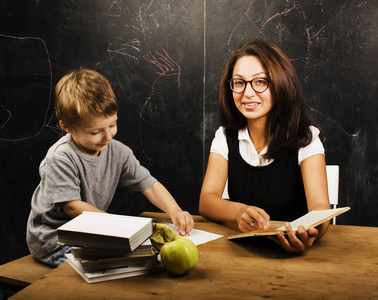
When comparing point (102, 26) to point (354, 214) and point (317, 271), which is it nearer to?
point (354, 214)

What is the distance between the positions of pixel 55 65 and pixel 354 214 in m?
2.50

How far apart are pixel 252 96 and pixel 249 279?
0.78 metres

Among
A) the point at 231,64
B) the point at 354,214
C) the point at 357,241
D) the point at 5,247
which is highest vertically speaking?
the point at 231,64

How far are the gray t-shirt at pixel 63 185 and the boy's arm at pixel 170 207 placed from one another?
0.56 ft

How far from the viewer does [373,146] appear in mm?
2596

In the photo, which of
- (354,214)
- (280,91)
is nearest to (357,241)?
(280,91)

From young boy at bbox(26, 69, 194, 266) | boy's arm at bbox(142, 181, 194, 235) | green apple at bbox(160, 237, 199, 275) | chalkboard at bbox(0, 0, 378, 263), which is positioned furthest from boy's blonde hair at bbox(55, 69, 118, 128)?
chalkboard at bbox(0, 0, 378, 263)

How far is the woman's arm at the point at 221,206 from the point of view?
109cm

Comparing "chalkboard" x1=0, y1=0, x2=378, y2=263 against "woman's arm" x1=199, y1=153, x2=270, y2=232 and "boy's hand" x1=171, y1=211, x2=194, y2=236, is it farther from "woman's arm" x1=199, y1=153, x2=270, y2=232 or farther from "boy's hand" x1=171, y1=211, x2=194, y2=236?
"boy's hand" x1=171, y1=211, x2=194, y2=236

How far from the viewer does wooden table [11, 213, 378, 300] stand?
2.45 ft

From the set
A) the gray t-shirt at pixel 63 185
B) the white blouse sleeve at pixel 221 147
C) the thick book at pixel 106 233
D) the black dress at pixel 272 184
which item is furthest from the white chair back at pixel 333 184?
the thick book at pixel 106 233

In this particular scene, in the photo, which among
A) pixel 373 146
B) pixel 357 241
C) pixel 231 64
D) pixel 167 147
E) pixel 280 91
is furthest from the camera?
pixel 167 147

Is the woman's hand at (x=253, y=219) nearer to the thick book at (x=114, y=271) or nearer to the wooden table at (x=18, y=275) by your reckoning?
the thick book at (x=114, y=271)

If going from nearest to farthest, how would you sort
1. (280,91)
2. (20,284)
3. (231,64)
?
(20,284) → (280,91) → (231,64)
